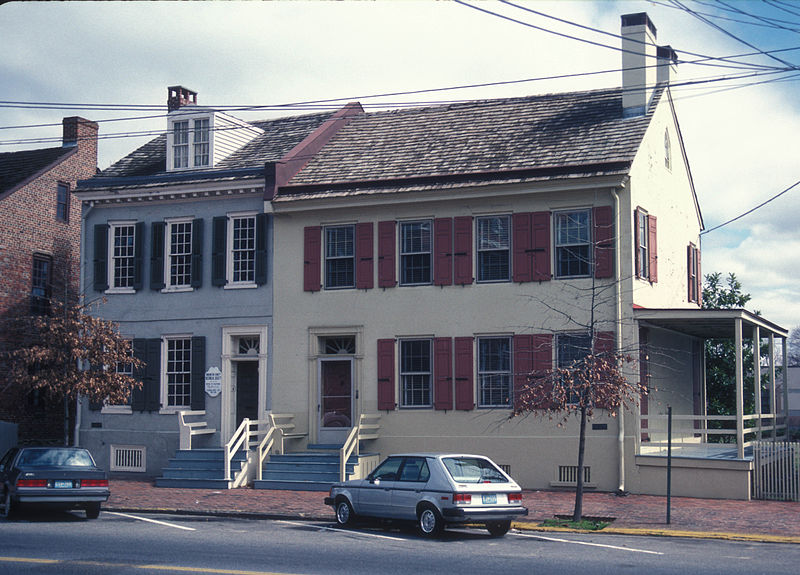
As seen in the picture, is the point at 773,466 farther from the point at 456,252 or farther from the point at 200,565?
the point at 200,565

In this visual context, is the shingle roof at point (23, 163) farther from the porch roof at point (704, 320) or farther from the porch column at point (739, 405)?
the porch column at point (739, 405)

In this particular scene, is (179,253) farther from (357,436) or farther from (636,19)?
(636,19)

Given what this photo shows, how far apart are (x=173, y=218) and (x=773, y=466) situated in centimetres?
1623

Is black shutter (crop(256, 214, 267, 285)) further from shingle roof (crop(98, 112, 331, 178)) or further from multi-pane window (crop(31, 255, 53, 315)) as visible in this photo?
multi-pane window (crop(31, 255, 53, 315))

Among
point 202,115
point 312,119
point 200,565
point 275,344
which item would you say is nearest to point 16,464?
point 200,565

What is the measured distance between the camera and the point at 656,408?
79.1 feet

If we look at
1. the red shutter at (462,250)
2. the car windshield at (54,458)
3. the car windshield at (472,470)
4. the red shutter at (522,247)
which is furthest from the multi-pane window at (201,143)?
the car windshield at (472,470)

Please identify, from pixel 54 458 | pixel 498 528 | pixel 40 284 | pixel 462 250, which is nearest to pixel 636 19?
pixel 462 250

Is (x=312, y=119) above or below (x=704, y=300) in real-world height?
above

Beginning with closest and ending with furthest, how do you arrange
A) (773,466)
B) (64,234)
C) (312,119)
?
(773,466) → (312,119) → (64,234)

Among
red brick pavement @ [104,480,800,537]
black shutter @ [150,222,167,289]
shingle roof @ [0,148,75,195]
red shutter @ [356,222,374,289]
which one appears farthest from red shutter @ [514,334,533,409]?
shingle roof @ [0,148,75,195]

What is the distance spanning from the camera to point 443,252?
23484 mm

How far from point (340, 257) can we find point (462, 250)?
329 centimetres

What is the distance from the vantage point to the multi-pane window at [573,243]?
22203 millimetres
